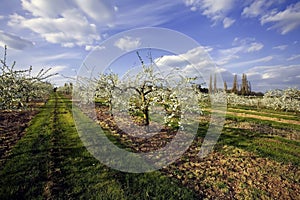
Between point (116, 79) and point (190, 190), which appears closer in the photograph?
point (190, 190)

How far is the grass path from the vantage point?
4.91 meters

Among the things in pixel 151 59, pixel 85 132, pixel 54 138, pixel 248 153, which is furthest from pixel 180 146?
pixel 54 138

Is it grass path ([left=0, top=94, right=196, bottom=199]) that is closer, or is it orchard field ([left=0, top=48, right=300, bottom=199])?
grass path ([left=0, top=94, right=196, bottom=199])

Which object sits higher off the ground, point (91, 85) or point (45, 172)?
point (91, 85)

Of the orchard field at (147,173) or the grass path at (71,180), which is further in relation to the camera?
the orchard field at (147,173)

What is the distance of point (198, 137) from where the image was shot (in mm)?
10883

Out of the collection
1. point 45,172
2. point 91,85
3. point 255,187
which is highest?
point 91,85

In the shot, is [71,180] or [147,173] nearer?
[71,180]

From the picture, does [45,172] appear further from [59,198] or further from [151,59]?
[151,59]

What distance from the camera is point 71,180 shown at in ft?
18.2

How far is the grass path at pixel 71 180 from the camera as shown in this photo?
16.1 feet

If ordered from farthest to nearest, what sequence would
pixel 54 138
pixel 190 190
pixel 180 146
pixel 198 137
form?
pixel 198 137
pixel 54 138
pixel 180 146
pixel 190 190

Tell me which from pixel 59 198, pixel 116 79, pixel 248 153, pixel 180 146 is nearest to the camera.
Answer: pixel 59 198

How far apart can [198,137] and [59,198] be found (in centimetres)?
805
